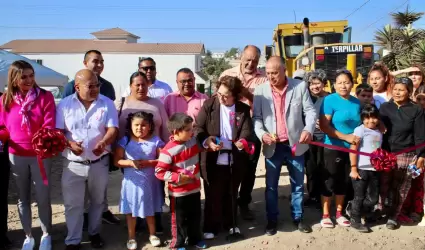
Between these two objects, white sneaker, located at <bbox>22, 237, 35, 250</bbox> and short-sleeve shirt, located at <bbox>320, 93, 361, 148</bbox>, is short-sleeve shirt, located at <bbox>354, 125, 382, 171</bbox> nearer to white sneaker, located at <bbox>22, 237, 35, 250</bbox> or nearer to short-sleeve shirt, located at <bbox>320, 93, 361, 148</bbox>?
short-sleeve shirt, located at <bbox>320, 93, 361, 148</bbox>

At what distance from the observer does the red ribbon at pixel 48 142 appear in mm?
3941

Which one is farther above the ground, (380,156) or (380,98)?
(380,98)

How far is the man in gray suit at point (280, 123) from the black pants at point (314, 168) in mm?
565

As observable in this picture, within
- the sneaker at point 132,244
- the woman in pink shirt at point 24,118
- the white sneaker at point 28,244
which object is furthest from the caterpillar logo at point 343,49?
the white sneaker at point 28,244

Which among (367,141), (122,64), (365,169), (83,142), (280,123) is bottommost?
(365,169)

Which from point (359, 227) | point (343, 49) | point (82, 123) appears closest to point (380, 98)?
point (359, 227)

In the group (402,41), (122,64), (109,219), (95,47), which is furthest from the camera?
(95,47)

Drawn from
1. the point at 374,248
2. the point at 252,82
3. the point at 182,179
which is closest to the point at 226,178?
the point at 182,179

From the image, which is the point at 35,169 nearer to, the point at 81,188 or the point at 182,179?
the point at 81,188

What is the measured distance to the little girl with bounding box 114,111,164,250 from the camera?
4.37m

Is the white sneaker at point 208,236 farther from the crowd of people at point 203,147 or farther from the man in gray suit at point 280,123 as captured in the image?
the man in gray suit at point 280,123

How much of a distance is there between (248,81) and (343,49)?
7956 millimetres

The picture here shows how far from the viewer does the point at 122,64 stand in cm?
Answer: 4922

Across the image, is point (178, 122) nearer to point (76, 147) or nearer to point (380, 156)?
point (76, 147)
